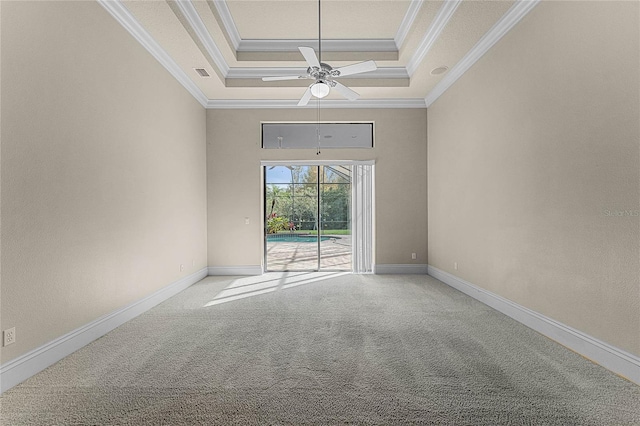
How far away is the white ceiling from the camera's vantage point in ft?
11.6

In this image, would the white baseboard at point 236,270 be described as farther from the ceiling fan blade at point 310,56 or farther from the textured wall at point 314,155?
the ceiling fan blade at point 310,56

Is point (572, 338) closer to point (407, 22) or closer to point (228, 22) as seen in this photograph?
point (407, 22)

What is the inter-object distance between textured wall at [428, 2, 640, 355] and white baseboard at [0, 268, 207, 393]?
4.24 m

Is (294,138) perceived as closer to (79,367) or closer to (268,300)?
(268,300)

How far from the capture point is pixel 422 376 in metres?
2.26

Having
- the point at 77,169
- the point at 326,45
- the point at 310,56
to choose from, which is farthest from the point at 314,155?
the point at 77,169

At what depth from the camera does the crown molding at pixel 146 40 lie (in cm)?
323

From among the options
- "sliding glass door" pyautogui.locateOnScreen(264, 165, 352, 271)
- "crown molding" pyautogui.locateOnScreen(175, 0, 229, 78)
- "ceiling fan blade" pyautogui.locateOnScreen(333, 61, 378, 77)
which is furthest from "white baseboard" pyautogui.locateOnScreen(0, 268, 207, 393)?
"ceiling fan blade" pyautogui.locateOnScreen(333, 61, 378, 77)

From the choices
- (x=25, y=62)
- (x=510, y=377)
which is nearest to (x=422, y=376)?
(x=510, y=377)

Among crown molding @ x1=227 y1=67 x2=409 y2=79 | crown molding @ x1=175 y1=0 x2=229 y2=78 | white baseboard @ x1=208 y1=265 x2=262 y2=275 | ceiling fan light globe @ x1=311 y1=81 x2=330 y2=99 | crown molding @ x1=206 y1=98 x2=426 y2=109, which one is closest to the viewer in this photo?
ceiling fan light globe @ x1=311 y1=81 x2=330 y2=99

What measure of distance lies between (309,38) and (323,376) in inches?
175

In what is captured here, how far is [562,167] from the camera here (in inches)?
110

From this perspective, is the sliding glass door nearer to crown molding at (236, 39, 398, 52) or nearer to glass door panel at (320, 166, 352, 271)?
glass door panel at (320, 166, 352, 271)

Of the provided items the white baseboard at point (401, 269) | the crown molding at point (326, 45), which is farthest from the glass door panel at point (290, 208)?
the crown molding at point (326, 45)
